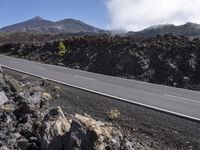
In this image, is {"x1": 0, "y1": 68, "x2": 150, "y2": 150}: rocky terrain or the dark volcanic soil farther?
the dark volcanic soil

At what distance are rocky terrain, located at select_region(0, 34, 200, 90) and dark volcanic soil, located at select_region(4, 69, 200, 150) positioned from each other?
10.7m

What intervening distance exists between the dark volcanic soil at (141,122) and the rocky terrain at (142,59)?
10.7 meters

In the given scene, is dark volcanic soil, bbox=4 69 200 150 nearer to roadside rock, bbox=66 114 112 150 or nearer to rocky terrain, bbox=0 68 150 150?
rocky terrain, bbox=0 68 150 150

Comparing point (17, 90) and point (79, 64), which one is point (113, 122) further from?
point (79, 64)

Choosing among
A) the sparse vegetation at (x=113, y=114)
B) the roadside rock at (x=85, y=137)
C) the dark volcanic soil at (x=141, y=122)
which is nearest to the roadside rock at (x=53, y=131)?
the roadside rock at (x=85, y=137)

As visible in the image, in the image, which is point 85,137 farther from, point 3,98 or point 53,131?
point 3,98

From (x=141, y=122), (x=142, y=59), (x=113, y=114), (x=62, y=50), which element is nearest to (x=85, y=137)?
(x=141, y=122)

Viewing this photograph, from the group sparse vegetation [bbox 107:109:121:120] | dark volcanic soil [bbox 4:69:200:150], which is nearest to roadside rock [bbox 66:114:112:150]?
dark volcanic soil [bbox 4:69:200:150]

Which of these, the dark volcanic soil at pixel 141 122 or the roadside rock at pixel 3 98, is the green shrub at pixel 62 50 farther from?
the roadside rock at pixel 3 98

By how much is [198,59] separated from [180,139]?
18.5 m

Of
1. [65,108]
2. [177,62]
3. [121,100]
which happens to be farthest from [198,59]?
[65,108]

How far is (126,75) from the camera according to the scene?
29891mm

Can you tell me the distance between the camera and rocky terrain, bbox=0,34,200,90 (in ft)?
90.9

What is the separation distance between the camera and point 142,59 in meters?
31.0
